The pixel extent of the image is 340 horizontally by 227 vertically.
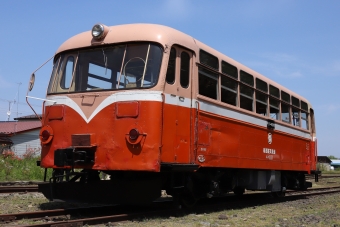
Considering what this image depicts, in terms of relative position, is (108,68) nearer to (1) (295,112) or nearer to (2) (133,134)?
(2) (133,134)

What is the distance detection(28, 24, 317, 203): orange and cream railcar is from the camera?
7.41m

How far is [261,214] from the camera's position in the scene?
30.0ft

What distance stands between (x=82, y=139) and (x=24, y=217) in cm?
157

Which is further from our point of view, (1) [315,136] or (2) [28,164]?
(2) [28,164]

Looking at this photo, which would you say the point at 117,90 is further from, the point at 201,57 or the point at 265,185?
the point at 265,185

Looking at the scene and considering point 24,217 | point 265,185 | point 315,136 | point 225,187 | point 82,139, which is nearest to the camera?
point 24,217

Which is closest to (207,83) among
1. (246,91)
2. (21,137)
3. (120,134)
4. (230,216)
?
(246,91)

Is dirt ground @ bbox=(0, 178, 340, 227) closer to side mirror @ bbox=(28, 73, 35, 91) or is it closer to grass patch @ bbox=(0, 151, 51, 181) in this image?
side mirror @ bbox=(28, 73, 35, 91)

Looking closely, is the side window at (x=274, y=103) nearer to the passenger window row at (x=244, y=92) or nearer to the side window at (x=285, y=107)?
the passenger window row at (x=244, y=92)

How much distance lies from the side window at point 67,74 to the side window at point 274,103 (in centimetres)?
557

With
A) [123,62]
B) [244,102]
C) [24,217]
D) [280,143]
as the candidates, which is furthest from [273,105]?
[24,217]

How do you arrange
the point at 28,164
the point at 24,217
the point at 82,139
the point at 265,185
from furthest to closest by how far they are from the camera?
1. the point at 28,164
2. the point at 265,185
3. the point at 82,139
4. the point at 24,217

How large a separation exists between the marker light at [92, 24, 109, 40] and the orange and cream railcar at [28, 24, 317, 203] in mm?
18

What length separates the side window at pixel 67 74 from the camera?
8320 mm
